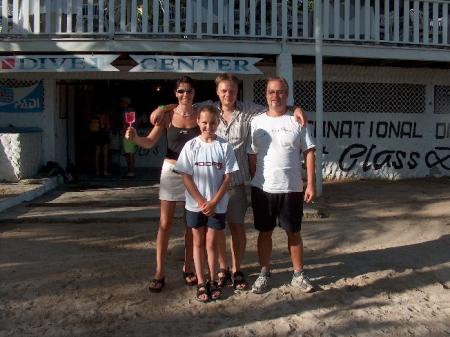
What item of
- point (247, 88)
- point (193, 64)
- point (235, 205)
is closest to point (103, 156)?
point (247, 88)

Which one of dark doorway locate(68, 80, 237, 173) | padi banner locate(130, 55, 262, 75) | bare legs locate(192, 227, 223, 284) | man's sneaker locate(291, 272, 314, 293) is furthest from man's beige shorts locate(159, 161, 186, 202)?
dark doorway locate(68, 80, 237, 173)

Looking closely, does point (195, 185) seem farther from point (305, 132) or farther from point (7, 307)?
point (7, 307)

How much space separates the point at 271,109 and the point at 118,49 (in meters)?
5.18

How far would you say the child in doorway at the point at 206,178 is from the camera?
13.5 feet

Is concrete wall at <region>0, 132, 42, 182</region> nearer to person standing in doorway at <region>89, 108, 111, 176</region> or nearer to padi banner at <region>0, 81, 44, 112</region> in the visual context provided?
padi banner at <region>0, 81, 44, 112</region>

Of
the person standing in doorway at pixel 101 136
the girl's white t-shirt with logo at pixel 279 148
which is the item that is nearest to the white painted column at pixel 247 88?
the person standing in doorway at pixel 101 136

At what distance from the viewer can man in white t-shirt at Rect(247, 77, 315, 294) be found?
429cm

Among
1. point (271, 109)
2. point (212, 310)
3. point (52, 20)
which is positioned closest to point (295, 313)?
point (212, 310)

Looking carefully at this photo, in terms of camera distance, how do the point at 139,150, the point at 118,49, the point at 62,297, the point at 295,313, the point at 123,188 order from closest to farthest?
the point at 295,313, the point at 62,297, the point at 118,49, the point at 123,188, the point at 139,150

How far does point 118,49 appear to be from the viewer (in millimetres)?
8875

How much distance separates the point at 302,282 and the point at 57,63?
5907mm

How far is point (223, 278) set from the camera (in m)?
4.54

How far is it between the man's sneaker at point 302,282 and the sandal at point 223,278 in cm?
53

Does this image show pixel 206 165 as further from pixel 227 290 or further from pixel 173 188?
pixel 227 290
